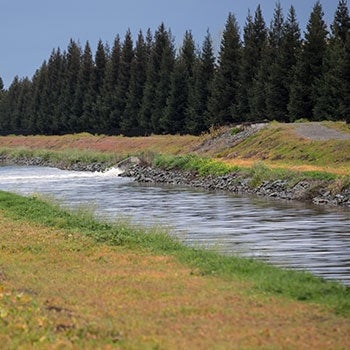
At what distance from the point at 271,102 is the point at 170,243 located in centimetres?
5069

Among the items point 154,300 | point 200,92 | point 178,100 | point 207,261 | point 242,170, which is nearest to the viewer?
point 154,300

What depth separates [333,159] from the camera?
4697 centimetres

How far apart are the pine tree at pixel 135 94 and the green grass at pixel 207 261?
70.6 meters

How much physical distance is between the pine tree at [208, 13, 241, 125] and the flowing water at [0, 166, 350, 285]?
28566 millimetres

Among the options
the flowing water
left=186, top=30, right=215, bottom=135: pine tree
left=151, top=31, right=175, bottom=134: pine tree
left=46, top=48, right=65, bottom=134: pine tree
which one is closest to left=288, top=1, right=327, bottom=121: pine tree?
left=186, top=30, right=215, bottom=135: pine tree

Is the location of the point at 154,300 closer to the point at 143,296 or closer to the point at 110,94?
the point at 143,296

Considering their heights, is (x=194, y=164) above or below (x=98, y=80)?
below

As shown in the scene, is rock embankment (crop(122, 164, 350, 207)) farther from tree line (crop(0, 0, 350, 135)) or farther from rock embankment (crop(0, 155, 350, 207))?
tree line (crop(0, 0, 350, 135))

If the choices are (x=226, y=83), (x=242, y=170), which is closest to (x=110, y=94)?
(x=226, y=83)

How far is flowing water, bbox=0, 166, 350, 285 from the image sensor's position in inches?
832

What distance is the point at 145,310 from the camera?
502 inches

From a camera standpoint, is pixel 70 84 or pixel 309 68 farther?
pixel 70 84

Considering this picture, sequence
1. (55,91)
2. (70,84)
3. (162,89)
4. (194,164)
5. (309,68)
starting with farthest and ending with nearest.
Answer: (55,91), (70,84), (162,89), (309,68), (194,164)

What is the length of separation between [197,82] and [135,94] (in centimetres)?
1683
